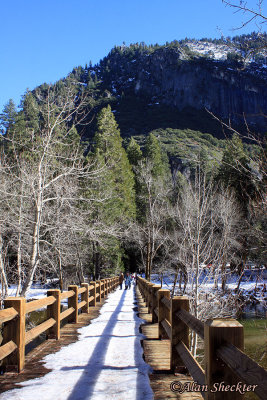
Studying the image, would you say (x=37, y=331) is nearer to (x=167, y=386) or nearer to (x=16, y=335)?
(x=16, y=335)

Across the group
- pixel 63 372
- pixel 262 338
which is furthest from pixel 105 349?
pixel 262 338

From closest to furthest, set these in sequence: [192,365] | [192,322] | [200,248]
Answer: [192,365], [192,322], [200,248]

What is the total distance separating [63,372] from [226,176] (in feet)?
105

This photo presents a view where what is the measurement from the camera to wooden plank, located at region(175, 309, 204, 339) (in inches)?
121

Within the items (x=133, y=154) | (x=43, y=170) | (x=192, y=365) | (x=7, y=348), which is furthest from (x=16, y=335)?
(x=133, y=154)

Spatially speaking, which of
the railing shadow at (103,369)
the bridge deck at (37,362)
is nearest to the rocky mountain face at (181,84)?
the bridge deck at (37,362)

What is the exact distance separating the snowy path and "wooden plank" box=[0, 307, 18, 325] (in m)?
0.73

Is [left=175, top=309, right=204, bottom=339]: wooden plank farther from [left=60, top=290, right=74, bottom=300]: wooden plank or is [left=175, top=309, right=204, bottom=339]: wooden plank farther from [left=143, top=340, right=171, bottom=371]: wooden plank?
[left=60, top=290, right=74, bottom=300]: wooden plank

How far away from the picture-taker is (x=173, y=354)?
4246mm

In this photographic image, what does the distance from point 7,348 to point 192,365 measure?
2177mm

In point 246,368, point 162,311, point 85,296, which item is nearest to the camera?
point 246,368

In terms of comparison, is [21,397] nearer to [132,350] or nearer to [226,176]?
[132,350]

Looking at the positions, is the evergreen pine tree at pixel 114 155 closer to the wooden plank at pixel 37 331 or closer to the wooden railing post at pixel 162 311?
the wooden railing post at pixel 162 311

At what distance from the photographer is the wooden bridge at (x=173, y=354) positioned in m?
2.24
